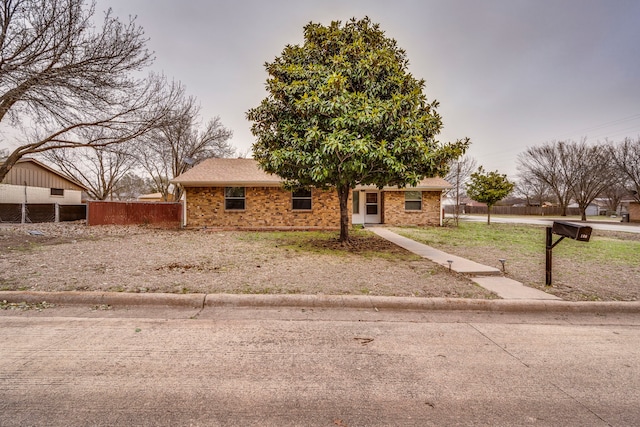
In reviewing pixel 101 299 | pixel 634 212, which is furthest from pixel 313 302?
pixel 634 212

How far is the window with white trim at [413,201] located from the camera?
1642cm

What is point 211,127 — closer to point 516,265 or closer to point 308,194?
point 308,194

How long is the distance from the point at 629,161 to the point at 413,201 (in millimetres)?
27157

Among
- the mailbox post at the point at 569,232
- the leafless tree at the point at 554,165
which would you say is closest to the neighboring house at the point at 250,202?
the mailbox post at the point at 569,232

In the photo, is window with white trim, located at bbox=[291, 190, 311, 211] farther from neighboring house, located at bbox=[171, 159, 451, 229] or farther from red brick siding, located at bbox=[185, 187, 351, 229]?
red brick siding, located at bbox=[185, 187, 351, 229]

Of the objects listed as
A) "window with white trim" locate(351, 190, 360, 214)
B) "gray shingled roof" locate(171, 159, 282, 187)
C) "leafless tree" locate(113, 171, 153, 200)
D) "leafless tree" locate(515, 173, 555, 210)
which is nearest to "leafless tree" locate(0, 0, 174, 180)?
"gray shingled roof" locate(171, 159, 282, 187)

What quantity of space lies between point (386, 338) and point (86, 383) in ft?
9.11

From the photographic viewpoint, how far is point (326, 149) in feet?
22.6

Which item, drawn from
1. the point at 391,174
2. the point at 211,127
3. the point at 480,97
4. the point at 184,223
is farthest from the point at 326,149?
the point at 211,127

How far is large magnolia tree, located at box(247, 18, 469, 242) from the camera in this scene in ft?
23.6

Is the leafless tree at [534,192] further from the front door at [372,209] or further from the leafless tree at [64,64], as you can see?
the leafless tree at [64,64]

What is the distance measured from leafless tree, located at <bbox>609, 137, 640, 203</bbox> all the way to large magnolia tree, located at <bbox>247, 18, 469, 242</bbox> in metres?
31.6

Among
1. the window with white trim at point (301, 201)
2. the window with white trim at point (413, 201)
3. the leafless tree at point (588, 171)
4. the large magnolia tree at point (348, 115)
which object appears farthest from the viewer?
the leafless tree at point (588, 171)

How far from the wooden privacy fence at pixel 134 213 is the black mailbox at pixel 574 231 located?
16.3m
